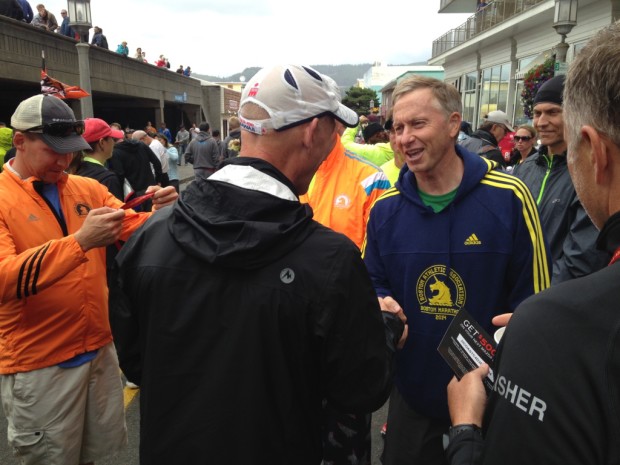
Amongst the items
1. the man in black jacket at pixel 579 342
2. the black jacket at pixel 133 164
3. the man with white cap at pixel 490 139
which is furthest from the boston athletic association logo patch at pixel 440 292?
the black jacket at pixel 133 164

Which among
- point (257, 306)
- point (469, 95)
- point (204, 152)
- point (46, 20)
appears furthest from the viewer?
point (469, 95)

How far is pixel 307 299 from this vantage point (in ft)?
4.48

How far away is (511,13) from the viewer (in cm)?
1980

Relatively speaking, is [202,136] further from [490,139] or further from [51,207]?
[51,207]

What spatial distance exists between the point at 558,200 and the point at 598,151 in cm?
315

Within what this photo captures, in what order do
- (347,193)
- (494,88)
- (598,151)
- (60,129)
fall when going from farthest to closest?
1. (494,88)
2. (347,193)
3. (60,129)
4. (598,151)

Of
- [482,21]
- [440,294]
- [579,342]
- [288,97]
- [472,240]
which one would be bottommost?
[440,294]

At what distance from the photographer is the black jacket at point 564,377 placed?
81 cm

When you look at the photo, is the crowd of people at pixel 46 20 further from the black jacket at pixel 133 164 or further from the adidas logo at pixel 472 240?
the adidas logo at pixel 472 240

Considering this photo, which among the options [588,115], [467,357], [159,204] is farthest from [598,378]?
[159,204]

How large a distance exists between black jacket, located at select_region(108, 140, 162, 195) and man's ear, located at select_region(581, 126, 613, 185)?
6.37 metres

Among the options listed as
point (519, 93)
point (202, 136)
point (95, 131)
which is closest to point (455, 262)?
point (95, 131)

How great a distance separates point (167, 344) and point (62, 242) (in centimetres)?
105

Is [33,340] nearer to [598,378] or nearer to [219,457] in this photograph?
[219,457]
